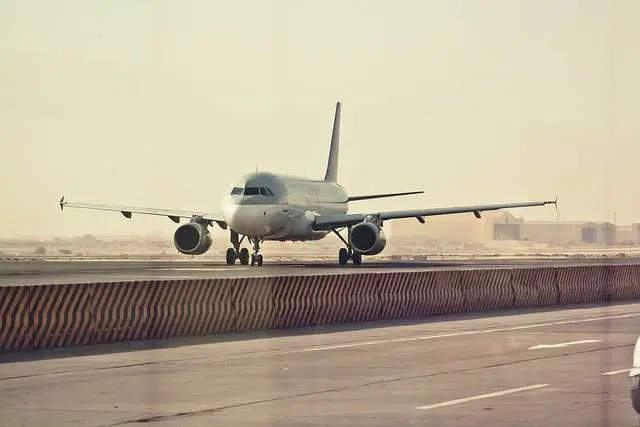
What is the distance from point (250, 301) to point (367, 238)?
37963 mm

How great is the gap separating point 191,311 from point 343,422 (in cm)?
1394

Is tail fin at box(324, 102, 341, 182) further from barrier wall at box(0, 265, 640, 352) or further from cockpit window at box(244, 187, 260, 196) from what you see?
barrier wall at box(0, 265, 640, 352)

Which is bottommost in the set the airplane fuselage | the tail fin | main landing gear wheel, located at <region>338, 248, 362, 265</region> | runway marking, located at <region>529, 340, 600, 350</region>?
runway marking, located at <region>529, 340, 600, 350</region>

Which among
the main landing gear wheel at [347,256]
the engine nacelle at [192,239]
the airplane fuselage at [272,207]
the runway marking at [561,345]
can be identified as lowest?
the runway marking at [561,345]

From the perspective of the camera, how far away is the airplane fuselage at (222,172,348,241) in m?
65.8

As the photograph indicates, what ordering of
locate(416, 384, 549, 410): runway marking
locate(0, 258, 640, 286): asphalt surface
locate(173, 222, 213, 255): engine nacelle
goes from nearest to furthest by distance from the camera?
1. locate(416, 384, 549, 410): runway marking
2. locate(0, 258, 640, 286): asphalt surface
3. locate(173, 222, 213, 255): engine nacelle

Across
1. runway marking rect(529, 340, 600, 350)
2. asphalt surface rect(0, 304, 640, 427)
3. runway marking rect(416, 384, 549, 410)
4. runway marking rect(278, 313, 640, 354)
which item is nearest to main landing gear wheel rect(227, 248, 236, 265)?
runway marking rect(278, 313, 640, 354)

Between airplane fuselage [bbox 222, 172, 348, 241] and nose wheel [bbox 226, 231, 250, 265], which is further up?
airplane fuselage [bbox 222, 172, 348, 241]

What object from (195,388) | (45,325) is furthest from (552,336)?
(195,388)

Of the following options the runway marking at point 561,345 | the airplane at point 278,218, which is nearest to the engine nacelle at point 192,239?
A: the airplane at point 278,218

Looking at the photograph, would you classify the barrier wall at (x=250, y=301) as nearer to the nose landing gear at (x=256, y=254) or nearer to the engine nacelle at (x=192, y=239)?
the nose landing gear at (x=256, y=254)

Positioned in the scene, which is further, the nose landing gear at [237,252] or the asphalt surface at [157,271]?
the nose landing gear at [237,252]

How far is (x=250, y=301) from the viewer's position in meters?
30.2

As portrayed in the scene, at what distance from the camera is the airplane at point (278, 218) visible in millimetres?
66188
